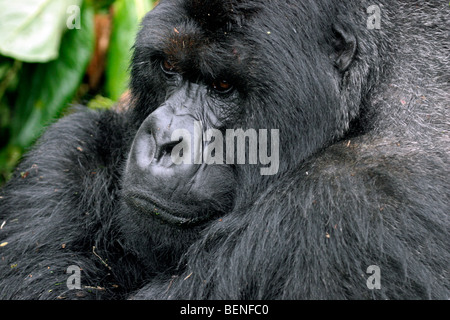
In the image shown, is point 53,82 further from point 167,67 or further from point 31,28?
point 167,67

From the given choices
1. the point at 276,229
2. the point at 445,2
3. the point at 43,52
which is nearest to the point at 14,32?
the point at 43,52

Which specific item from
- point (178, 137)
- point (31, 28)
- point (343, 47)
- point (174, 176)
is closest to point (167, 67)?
point (178, 137)

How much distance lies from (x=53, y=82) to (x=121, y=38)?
0.68 m

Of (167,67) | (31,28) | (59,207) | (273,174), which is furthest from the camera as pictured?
(31,28)

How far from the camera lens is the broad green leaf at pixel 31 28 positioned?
4051 mm

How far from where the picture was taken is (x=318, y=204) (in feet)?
8.51

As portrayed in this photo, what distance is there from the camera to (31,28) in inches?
164

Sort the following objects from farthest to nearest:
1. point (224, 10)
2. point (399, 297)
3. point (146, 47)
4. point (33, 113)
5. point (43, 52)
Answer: point (33, 113)
point (43, 52)
point (146, 47)
point (224, 10)
point (399, 297)

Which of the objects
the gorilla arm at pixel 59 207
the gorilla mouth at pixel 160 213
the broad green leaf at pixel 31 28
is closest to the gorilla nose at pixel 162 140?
the gorilla mouth at pixel 160 213

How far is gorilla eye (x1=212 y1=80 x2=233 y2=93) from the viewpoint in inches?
117

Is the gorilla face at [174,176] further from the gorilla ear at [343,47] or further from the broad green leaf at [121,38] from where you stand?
the broad green leaf at [121,38]
